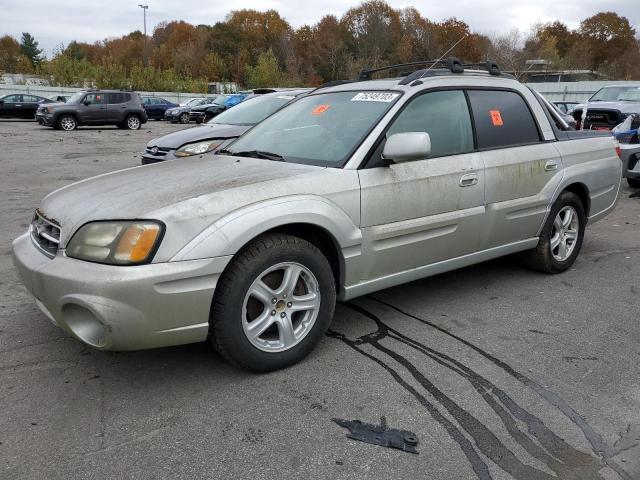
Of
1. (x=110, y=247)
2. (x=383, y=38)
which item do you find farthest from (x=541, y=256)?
(x=383, y=38)

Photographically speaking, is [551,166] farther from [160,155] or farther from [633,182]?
[633,182]

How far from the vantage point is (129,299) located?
8.82 feet

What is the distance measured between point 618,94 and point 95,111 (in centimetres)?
1832

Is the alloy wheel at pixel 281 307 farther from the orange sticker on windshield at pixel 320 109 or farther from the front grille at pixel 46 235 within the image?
the orange sticker on windshield at pixel 320 109

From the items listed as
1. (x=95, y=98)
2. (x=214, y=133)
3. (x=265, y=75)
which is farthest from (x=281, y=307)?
(x=265, y=75)

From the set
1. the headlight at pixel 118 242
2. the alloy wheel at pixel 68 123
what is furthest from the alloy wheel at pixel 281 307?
the alloy wheel at pixel 68 123

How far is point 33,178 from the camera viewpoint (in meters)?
10.2

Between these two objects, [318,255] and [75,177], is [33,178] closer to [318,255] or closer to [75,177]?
[75,177]

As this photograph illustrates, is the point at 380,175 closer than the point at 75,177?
Yes

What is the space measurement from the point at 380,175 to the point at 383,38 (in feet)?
241

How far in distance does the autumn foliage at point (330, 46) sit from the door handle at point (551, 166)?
164 feet

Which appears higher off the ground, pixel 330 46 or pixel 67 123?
pixel 330 46

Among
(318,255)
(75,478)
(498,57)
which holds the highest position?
(498,57)

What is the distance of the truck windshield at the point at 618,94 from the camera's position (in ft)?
44.6
